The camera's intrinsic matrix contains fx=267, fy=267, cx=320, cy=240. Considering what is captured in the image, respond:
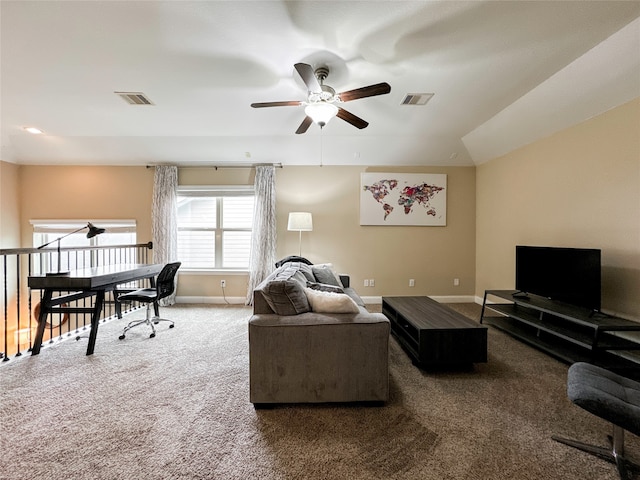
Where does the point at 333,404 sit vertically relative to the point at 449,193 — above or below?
below

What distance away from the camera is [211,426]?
1.72 meters

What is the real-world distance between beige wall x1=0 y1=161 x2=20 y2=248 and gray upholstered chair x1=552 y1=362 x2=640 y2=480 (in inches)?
294

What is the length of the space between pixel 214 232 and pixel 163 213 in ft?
2.89

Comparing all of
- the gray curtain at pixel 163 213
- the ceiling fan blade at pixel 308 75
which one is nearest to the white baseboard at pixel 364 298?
the gray curtain at pixel 163 213

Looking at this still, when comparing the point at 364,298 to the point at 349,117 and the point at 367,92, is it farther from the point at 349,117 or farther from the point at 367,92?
the point at 367,92

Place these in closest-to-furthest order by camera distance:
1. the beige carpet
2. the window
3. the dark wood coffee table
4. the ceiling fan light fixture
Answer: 1. the beige carpet
2. the ceiling fan light fixture
3. the dark wood coffee table
4. the window

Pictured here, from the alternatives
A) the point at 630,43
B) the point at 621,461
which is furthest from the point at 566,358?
the point at 630,43

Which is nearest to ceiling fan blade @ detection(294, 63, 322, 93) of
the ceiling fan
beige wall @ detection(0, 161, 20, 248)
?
the ceiling fan

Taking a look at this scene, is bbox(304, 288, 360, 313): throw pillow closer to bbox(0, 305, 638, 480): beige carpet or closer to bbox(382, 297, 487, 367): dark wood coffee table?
bbox(0, 305, 638, 480): beige carpet

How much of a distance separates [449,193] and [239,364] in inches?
171

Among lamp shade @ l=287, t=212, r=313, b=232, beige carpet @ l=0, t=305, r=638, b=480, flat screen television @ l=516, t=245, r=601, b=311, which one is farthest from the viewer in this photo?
lamp shade @ l=287, t=212, r=313, b=232

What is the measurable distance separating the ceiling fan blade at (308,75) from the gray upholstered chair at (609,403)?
252cm

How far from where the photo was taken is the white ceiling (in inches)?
74.7

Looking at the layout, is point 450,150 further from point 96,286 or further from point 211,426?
point 96,286
